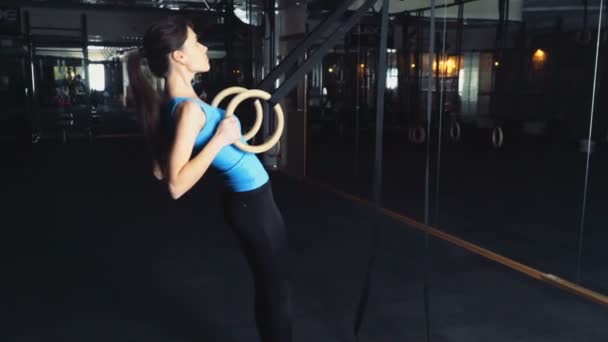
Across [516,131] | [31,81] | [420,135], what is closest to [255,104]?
[420,135]

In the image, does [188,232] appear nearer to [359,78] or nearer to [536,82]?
[359,78]

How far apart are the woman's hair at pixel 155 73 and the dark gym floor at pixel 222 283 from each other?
71 cm

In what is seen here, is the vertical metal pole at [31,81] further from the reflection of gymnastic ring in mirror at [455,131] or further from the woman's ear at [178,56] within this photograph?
the woman's ear at [178,56]

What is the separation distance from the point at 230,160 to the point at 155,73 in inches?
13.8

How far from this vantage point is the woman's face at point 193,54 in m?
1.54

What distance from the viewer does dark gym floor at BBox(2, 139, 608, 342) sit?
2.52 metres

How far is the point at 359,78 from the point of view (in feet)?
22.9

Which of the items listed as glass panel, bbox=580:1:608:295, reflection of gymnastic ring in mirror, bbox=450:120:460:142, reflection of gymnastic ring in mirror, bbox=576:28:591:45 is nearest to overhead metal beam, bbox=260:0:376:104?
glass panel, bbox=580:1:608:295

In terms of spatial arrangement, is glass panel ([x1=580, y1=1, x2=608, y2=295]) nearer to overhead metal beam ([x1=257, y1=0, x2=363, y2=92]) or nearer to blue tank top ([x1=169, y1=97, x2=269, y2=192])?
overhead metal beam ([x1=257, y1=0, x2=363, y2=92])

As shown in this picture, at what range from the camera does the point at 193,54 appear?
1.55 meters

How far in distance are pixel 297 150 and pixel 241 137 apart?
4.99 meters

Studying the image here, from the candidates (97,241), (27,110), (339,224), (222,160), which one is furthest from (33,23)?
(222,160)

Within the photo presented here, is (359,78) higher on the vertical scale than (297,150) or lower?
higher

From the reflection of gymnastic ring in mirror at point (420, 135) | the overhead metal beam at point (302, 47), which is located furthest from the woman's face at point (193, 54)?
the reflection of gymnastic ring in mirror at point (420, 135)
